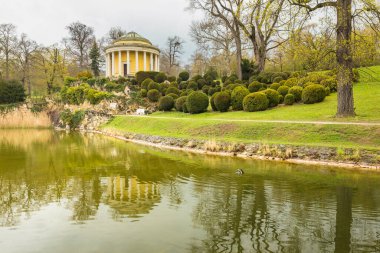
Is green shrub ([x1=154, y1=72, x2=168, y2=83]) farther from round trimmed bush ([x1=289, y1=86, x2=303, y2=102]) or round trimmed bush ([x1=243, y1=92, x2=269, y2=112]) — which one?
round trimmed bush ([x1=289, y1=86, x2=303, y2=102])

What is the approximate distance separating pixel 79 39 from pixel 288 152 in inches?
2128

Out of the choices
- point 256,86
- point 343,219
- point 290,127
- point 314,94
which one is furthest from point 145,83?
point 343,219

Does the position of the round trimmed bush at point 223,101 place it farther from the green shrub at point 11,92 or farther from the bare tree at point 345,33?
the green shrub at point 11,92

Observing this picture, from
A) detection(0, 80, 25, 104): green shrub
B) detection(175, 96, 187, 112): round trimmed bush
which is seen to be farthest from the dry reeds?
detection(175, 96, 187, 112): round trimmed bush

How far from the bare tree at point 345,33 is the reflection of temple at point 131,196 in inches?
487

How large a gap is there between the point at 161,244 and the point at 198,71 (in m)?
64.0

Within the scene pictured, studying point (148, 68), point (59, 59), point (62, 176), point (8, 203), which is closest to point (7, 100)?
point (59, 59)

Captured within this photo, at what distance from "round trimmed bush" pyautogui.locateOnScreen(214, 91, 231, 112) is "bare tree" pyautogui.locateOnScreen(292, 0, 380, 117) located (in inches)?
408

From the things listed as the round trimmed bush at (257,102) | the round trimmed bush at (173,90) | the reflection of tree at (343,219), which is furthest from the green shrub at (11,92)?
the reflection of tree at (343,219)

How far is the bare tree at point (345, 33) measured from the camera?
52.2 feet

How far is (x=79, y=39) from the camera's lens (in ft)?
195

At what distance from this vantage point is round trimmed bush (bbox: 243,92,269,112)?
977 inches

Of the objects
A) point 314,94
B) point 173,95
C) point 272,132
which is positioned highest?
point 173,95

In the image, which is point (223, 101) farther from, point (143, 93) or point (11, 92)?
point (11, 92)
